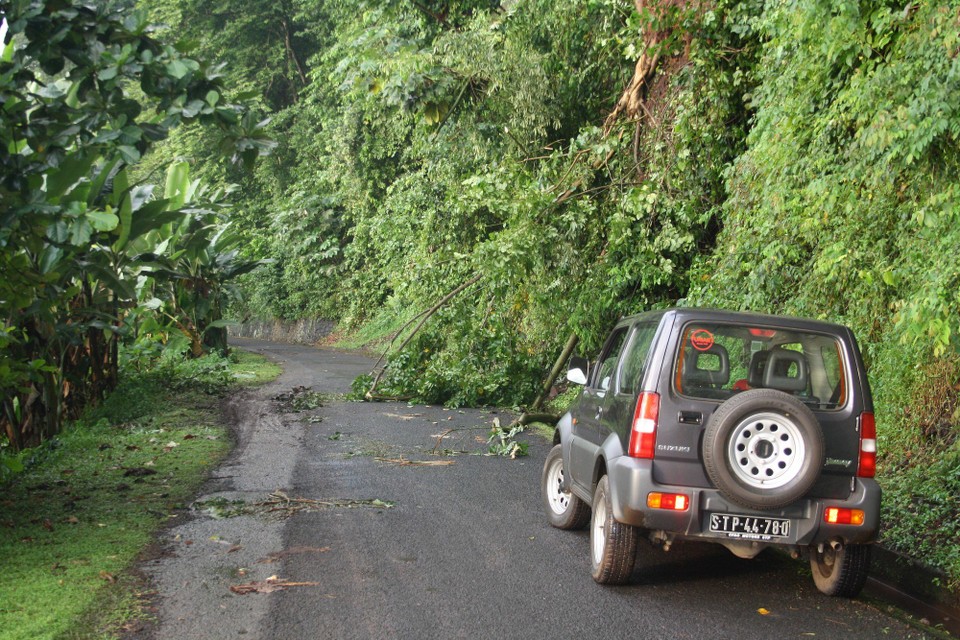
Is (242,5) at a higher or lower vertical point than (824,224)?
higher

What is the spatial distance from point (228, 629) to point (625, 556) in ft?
8.10

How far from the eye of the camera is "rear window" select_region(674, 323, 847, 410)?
6129 mm

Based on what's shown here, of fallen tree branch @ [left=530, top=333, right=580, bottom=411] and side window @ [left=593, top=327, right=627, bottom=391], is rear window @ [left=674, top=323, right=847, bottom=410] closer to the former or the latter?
side window @ [left=593, top=327, right=627, bottom=391]

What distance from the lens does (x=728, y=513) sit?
5.79m

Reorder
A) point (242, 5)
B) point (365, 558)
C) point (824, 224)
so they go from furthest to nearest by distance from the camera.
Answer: point (242, 5)
point (824, 224)
point (365, 558)

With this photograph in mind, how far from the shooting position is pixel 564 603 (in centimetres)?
583

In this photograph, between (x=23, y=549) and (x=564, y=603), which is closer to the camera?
(x=564, y=603)

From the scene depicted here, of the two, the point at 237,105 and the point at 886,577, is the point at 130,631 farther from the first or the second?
the point at 886,577

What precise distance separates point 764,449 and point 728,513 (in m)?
0.45

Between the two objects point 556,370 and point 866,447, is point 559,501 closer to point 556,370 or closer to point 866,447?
point 866,447

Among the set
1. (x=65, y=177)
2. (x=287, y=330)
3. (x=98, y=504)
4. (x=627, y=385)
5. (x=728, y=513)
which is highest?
(x=65, y=177)

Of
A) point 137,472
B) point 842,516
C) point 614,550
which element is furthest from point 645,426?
point 137,472

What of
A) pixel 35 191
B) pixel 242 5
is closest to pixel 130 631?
pixel 35 191

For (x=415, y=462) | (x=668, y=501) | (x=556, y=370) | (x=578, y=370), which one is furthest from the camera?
(x=556, y=370)
